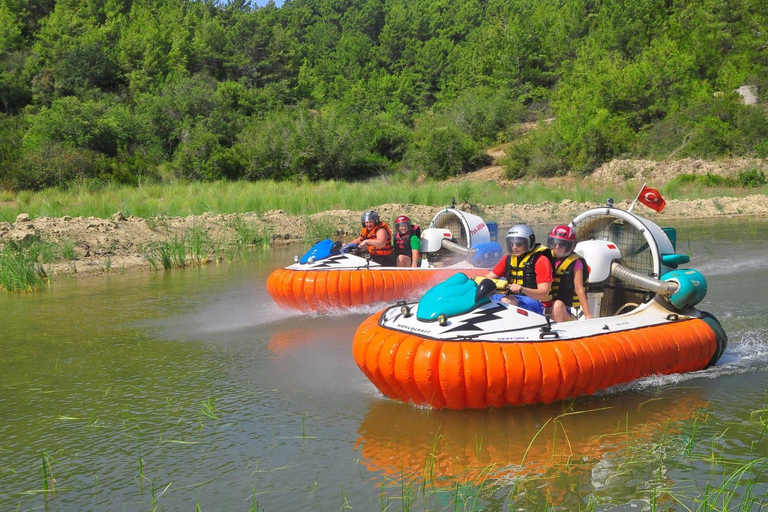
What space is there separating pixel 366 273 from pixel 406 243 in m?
1.11

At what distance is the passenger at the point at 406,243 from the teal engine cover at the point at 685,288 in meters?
4.22

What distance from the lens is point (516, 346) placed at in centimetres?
546

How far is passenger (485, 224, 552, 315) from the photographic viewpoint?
20.7ft

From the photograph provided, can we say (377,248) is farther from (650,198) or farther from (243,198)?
(243,198)

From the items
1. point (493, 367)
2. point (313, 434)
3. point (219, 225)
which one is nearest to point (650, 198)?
point (493, 367)

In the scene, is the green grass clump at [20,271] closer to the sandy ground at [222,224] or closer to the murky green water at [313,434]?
the sandy ground at [222,224]

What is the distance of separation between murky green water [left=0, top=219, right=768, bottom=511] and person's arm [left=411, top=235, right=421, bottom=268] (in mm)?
2150

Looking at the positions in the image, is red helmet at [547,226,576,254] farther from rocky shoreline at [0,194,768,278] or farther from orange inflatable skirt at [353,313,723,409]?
rocky shoreline at [0,194,768,278]

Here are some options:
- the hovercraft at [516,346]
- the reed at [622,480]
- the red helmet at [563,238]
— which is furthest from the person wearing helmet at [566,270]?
the reed at [622,480]

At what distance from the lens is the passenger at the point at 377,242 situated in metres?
10.4

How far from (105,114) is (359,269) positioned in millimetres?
24651

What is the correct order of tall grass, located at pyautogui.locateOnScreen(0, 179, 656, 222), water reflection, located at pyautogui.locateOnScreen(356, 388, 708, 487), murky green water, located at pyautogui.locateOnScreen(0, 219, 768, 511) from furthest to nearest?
tall grass, located at pyautogui.locateOnScreen(0, 179, 656, 222)
water reflection, located at pyautogui.locateOnScreen(356, 388, 708, 487)
murky green water, located at pyautogui.locateOnScreen(0, 219, 768, 511)

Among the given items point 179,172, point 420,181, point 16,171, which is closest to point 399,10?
point 420,181

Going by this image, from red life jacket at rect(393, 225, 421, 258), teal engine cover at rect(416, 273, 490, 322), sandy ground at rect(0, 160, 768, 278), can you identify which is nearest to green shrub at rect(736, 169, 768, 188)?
sandy ground at rect(0, 160, 768, 278)
